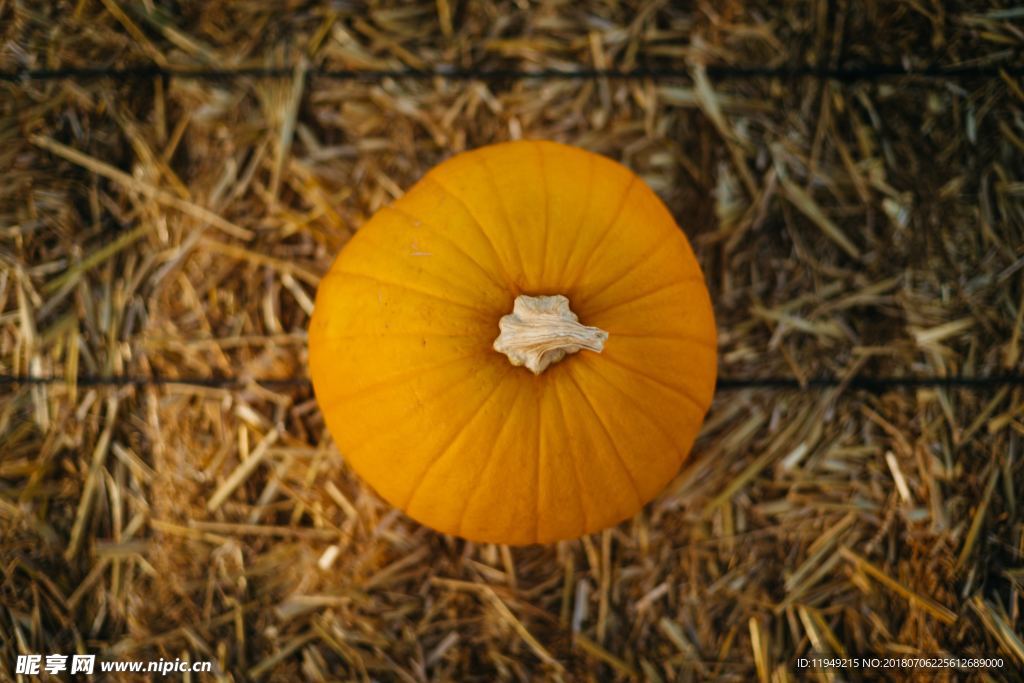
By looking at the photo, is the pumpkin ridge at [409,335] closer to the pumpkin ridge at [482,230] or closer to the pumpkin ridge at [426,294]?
the pumpkin ridge at [426,294]

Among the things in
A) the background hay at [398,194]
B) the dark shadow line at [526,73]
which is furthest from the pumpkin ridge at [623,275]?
the dark shadow line at [526,73]

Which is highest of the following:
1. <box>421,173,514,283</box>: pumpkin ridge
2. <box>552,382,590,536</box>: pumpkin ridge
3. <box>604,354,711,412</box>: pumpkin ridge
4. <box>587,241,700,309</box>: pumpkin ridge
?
<box>421,173,514,283</box>: pumpkin ridge

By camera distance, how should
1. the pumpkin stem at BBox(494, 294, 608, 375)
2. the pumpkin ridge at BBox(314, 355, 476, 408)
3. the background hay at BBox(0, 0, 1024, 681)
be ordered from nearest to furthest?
the pumpkin stem at BBox(494, 294, 608, 375)
the pumpkin ridge at BBox(314, 355, 476, 408)
the background hay at BBox(0, 0, 1024, 681)

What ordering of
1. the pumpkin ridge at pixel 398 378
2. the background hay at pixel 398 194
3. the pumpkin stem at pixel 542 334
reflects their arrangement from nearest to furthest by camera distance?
the pumpkin stem at pixel 542 334 < the pumpkin ridge at pixel 398 378 < the background hay at pixel 398 194

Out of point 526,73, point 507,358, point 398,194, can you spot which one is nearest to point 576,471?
point 507,358

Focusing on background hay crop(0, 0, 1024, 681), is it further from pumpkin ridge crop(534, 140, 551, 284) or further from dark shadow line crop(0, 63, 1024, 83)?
pumpkin ridge crop(534, 140, 551, 284)

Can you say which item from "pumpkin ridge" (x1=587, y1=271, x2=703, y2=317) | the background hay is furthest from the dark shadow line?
"pumpkin ridge" (x1=587, y1=271, x2=703, y2=317)

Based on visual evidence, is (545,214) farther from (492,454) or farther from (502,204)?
(492,454)
